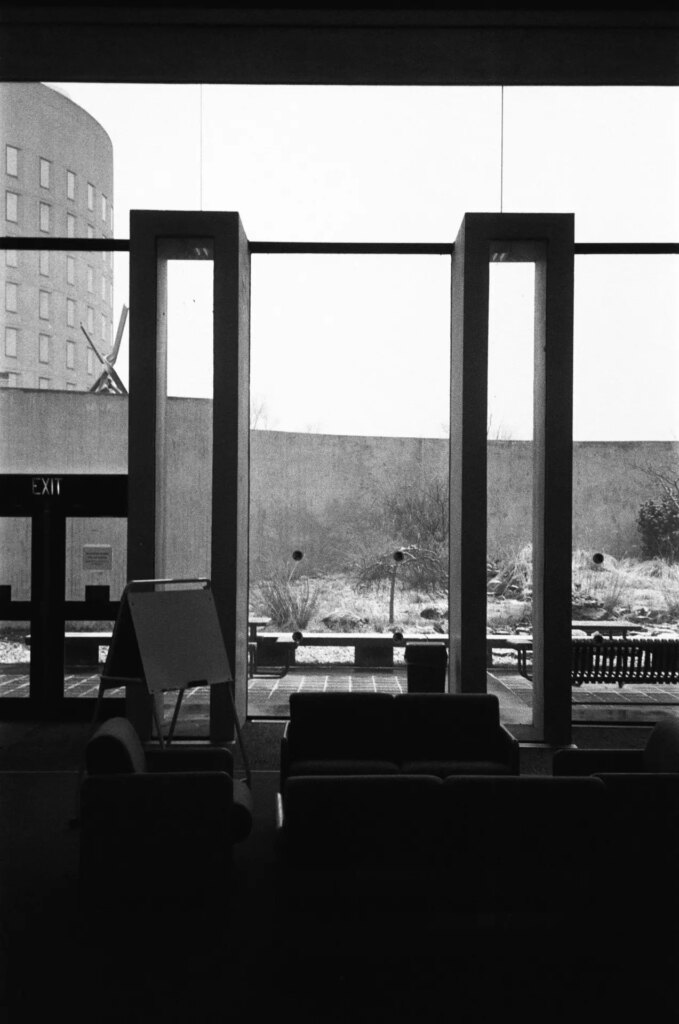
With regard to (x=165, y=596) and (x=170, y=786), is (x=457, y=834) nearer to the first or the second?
(x=170, y=786)

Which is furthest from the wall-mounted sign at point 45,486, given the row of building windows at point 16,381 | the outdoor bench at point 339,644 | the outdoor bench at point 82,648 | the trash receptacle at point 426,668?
the trash receptacle at point 426,668

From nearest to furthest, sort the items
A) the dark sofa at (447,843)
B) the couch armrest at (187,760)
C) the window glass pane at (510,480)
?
the dark sofa at (447,843)
the couch armrest at (187,760)
the window glass pane at (510,480)

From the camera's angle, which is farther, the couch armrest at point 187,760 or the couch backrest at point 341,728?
the couch backrest at point 341,728

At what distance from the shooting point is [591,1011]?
291cm

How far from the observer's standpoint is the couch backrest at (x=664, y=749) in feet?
13.4

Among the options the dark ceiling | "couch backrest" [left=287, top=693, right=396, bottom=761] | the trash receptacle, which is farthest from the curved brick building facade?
"couch backrest" [left=287, top=693, right=396, bottom=761]

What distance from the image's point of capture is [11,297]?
7605 millimetres

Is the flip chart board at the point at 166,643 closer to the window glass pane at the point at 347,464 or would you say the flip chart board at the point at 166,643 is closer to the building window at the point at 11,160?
the window glass pane at the point at 347,464

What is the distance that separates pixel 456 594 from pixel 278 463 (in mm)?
2059

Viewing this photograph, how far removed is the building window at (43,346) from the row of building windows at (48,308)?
0.18 metres

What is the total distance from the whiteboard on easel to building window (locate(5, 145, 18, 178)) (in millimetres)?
4590

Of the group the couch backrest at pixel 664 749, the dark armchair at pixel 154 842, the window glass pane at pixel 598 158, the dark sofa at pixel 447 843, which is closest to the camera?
the dark sofa at pixel 447 843

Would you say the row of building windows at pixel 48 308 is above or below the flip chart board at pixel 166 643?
above

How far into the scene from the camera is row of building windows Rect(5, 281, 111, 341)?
24.9ft
